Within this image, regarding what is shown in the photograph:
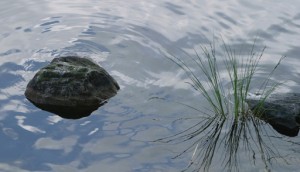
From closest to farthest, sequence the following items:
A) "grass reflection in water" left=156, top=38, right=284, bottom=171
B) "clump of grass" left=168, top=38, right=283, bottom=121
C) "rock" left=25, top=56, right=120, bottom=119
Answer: "grass reflection in water" left=156, top=38, right=284, bottom=171 < "clump of grass" left=168, top=38, right=283, bottom=121 < "rock" left=25, top=56, right=120, bottom=119

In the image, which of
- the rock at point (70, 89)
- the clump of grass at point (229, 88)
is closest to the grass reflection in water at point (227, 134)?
the clump of grass at point (229, 88)

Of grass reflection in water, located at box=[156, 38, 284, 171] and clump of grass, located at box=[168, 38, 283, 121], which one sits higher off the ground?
clump of grass, located at box=[168, 38, 283, 121]

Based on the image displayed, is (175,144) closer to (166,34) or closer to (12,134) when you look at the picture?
(12,134)

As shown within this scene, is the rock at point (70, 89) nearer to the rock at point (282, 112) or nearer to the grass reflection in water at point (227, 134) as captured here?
the grass reflection in water at point (227, 134)

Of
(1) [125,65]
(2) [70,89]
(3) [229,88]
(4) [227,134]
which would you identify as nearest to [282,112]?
(4) [227,134]

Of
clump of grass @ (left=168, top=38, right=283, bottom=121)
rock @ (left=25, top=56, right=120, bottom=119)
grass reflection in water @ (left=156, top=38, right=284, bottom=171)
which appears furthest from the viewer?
rock @ (left=25, top=56, right=120, bottom=119)

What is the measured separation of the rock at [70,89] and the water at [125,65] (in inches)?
6.5

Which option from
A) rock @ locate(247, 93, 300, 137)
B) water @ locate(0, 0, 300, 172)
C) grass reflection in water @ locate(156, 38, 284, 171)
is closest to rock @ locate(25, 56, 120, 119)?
water @ locate(0, 0, 300, 172)

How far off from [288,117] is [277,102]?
0.30 m

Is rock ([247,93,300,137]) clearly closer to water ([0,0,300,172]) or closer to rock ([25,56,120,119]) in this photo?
water ([0,0,300,172])

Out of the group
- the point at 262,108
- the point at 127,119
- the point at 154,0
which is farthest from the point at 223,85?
the point at 154,0

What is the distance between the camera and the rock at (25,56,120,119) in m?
8.34

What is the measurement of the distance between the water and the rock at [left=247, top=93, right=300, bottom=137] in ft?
1.04

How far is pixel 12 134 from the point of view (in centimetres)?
766
